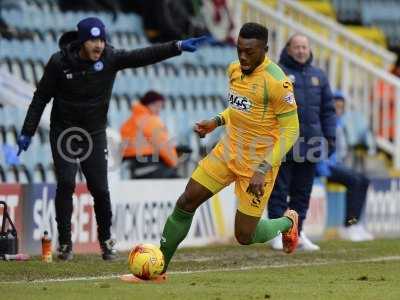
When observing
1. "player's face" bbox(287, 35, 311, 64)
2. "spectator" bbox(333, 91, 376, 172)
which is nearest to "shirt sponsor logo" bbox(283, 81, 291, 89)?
"player's face" bbox(287, 35, 311, 64)

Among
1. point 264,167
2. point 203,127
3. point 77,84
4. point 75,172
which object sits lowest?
point 75,172

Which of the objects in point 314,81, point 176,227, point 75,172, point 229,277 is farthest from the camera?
point 314,81

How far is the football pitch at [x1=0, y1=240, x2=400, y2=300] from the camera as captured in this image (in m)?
10.1

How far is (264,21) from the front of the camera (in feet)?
69.4

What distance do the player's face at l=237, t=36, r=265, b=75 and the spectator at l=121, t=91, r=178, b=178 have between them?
18.1ft

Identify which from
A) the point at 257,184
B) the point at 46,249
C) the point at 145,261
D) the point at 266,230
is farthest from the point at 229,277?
the point at 46,249

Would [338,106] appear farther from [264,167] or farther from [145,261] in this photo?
[145,261]

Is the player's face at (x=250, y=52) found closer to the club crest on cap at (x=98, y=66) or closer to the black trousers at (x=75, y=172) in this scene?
the club crest on cap at (x=98, y=66)

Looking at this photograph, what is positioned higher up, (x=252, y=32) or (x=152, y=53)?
(x=252, y=32)

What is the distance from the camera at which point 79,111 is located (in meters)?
12.7

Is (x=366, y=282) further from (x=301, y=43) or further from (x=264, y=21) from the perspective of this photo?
(x=264, y=21)

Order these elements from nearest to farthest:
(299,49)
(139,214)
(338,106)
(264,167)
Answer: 1. (264,167)
2. (299,49)
3. (139,214)
4. (338,106)

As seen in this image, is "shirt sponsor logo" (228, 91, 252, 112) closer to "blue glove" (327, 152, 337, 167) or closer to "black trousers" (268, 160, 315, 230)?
"black trousers" (268, 160, 315, 230)

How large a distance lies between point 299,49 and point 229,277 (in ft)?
11.7
